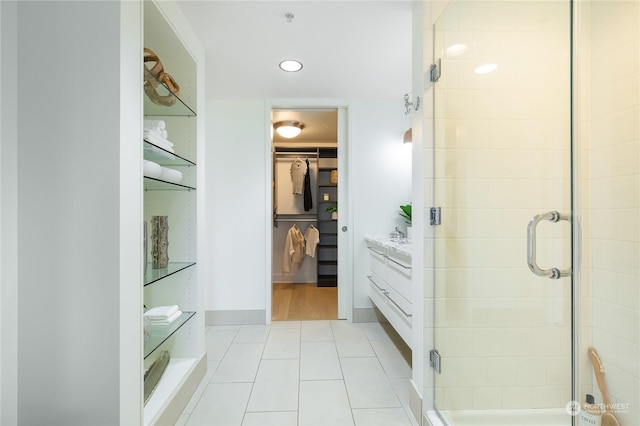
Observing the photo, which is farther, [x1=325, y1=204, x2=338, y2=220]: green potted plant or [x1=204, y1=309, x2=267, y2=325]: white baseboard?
[x1=325, y1=204, x2=338, y2=220]: green potted plant

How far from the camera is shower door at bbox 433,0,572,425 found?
1073 millimetres

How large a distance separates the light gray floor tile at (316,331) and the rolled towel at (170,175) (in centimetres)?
172

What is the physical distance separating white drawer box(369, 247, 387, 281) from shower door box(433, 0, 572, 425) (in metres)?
1.04

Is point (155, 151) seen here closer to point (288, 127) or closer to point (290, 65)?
point (290, 65)

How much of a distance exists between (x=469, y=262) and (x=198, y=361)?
1677 millimetres

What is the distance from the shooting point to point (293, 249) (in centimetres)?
502

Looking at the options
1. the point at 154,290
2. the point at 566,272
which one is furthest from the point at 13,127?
the point at 566,272

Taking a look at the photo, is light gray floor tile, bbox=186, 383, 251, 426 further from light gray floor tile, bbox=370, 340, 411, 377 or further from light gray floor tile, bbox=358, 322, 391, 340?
light gray floor tile, bbox=358, 322, 391, 340

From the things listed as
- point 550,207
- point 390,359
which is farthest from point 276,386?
point 550,207

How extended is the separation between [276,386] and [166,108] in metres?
1.82

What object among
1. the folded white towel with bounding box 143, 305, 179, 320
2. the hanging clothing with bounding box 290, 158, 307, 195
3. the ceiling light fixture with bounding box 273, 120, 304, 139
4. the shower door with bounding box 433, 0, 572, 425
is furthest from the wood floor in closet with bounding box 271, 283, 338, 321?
the ceiling light fixture with bounding box 273, 120, 304, 139

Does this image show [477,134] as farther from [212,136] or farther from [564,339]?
[212,136]

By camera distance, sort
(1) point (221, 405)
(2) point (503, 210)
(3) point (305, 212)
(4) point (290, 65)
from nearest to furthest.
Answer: (2) point (503, 210), (1) point (221, 405), (4) point (290, 65), (3) point (305, 212)

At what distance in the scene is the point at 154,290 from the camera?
6.35 feet
